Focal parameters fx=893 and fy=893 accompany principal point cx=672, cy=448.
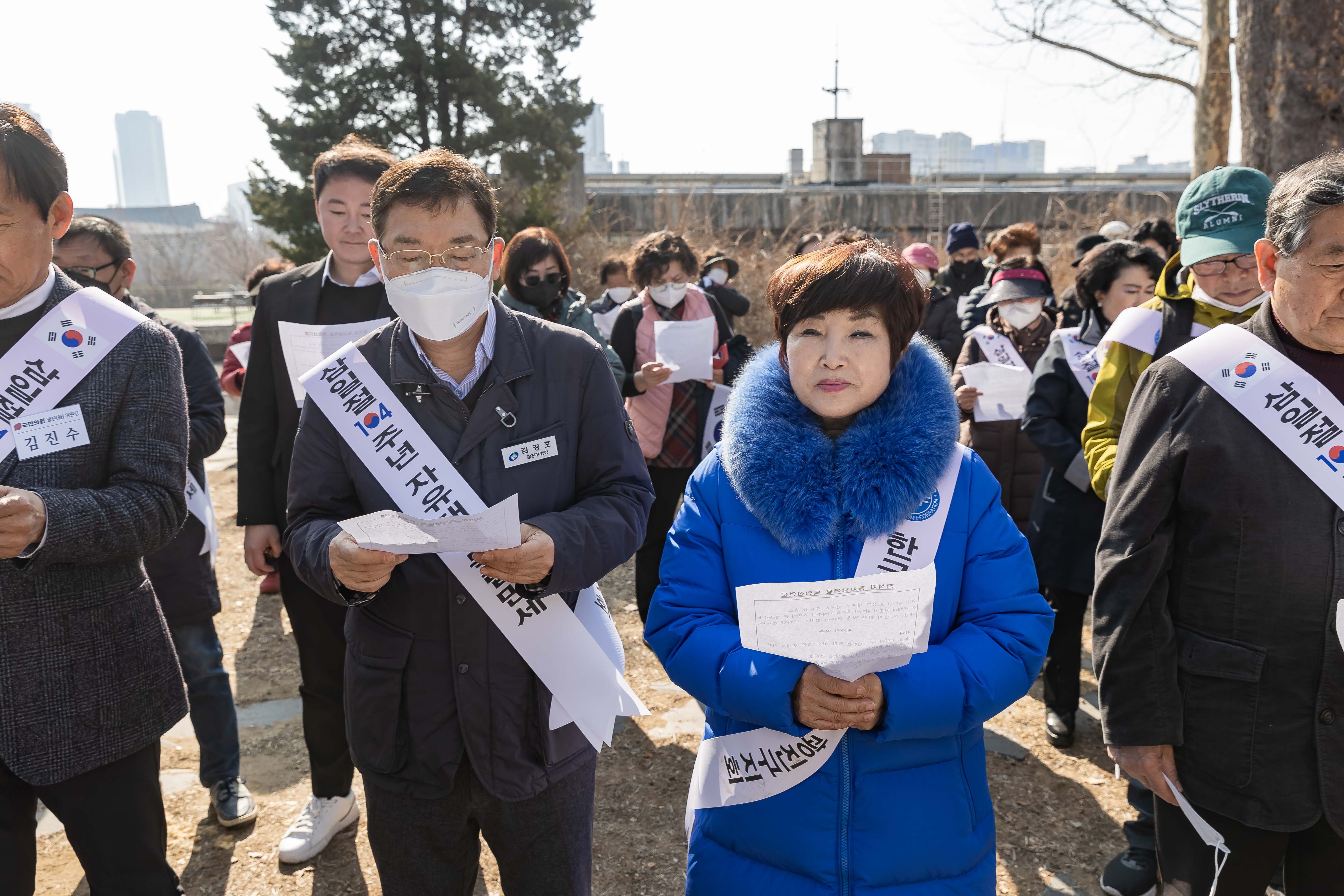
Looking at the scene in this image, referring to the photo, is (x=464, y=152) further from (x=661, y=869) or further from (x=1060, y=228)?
(x=661, y=869)

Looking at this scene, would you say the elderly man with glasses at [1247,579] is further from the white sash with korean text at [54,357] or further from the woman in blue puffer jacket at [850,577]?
the white sash with korean text at [54,357]

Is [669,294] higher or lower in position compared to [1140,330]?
higher

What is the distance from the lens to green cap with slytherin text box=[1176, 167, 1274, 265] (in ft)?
8.71

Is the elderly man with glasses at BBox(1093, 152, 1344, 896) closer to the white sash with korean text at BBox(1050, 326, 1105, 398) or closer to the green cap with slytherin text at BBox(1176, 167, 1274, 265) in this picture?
the green cap with slytherin text at BBox(1176, 167, 1274, 265)

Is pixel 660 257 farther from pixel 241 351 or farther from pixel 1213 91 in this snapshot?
pixel 1213 91

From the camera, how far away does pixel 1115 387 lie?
9.84ft

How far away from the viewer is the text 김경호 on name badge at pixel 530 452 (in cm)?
204

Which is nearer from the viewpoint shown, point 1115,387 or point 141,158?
point 1115,387

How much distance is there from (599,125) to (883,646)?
102 metres

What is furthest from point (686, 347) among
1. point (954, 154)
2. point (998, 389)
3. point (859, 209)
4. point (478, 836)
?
point (954, 154)

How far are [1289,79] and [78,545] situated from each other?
20.7 ft

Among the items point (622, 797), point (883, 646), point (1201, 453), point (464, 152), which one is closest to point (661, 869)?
point (622, 797)

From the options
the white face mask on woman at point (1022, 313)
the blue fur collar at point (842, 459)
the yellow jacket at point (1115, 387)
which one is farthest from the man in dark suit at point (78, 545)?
the white face mask on woman at point (1022, 313)

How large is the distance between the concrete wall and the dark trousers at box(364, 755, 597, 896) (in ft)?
44.0
